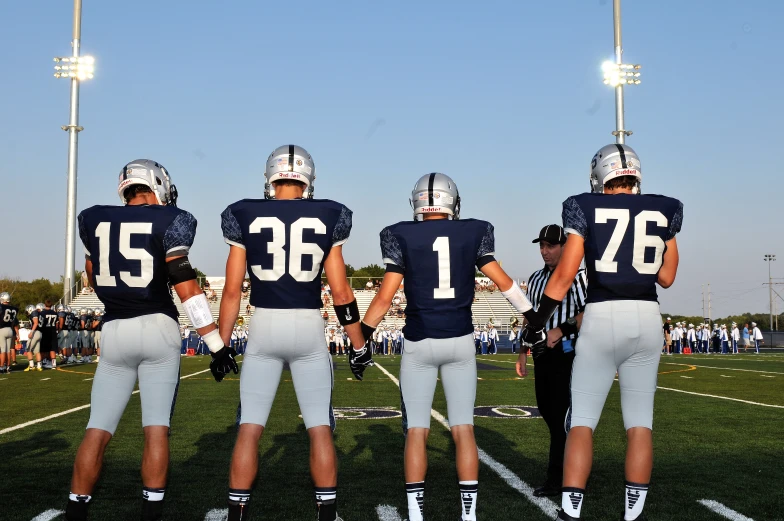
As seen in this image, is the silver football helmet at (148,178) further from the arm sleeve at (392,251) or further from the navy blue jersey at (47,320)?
the navy blue jersey at (47,320)

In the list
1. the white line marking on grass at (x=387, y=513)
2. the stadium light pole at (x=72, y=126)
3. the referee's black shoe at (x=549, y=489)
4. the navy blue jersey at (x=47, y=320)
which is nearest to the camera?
the white line marking on grass at (x=387, y=513)

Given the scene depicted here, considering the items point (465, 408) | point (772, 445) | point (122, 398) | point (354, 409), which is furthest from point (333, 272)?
point (354, 409)

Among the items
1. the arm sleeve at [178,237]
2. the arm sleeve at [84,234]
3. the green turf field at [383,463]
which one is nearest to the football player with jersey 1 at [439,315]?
the green turf field at [383,463]

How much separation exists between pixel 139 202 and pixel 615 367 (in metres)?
2.93

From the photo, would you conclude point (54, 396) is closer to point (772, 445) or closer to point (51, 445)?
point (51, 445)

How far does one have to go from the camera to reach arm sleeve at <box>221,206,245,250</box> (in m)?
4.37

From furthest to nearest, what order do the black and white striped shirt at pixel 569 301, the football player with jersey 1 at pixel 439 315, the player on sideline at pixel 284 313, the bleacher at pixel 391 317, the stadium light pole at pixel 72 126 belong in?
the bleacher at pixel 391 317
the stadium light pole at pixel 72 126
the black and white striped shirt at pixel 569 301
the football player with jersey 1 at pixel 439 315
the player on sideline at pixel 284 313

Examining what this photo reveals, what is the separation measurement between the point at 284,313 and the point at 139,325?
0.80m

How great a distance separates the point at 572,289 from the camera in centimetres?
610

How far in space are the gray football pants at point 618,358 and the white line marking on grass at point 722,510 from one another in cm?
101

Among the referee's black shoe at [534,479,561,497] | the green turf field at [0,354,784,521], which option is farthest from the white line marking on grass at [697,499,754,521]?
the referee's black shoe at [534,479,561,497]

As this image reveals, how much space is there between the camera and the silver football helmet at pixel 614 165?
4.55 metres

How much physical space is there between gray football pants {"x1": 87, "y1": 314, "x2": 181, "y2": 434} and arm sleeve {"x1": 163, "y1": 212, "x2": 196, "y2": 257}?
1.25 ft

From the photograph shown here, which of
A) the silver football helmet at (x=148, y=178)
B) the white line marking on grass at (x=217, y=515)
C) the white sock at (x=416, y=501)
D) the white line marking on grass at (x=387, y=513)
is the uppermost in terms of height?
Result: the silver football helmet at (x=148, y=178)
